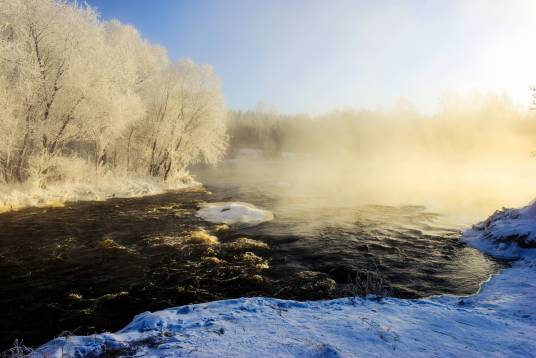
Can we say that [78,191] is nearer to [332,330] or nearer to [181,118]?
[181,118]

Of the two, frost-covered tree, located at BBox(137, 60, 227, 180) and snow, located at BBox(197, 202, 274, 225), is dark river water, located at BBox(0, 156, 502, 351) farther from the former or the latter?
frost-covered tree, located at BBox(137, 60, 227, 180)

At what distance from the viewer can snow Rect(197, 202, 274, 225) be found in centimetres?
1884

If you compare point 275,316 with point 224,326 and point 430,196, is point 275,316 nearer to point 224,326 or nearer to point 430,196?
point 224,326

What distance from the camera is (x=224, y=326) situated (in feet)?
20.1

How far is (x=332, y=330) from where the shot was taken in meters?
5.95

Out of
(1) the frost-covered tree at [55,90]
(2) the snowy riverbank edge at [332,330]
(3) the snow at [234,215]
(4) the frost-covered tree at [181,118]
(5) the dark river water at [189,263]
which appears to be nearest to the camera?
(2) the snowy riverbank edge at [332,330]

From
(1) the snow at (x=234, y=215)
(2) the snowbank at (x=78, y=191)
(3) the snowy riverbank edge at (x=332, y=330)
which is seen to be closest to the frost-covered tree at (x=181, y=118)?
(2) the snowbank at (x=78, y=191)

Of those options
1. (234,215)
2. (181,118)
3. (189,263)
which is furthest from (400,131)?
(189,263)

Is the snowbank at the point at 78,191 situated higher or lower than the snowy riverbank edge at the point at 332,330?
lower

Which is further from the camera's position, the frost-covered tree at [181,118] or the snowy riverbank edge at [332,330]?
the frost-covered tree at [181,118]

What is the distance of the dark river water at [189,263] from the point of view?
8469mm

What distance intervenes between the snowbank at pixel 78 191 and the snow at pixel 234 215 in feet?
31.8

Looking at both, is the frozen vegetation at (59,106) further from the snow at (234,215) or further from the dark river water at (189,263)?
the snow at (234,215)

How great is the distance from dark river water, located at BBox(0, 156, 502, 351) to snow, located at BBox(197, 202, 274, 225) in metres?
0.87
